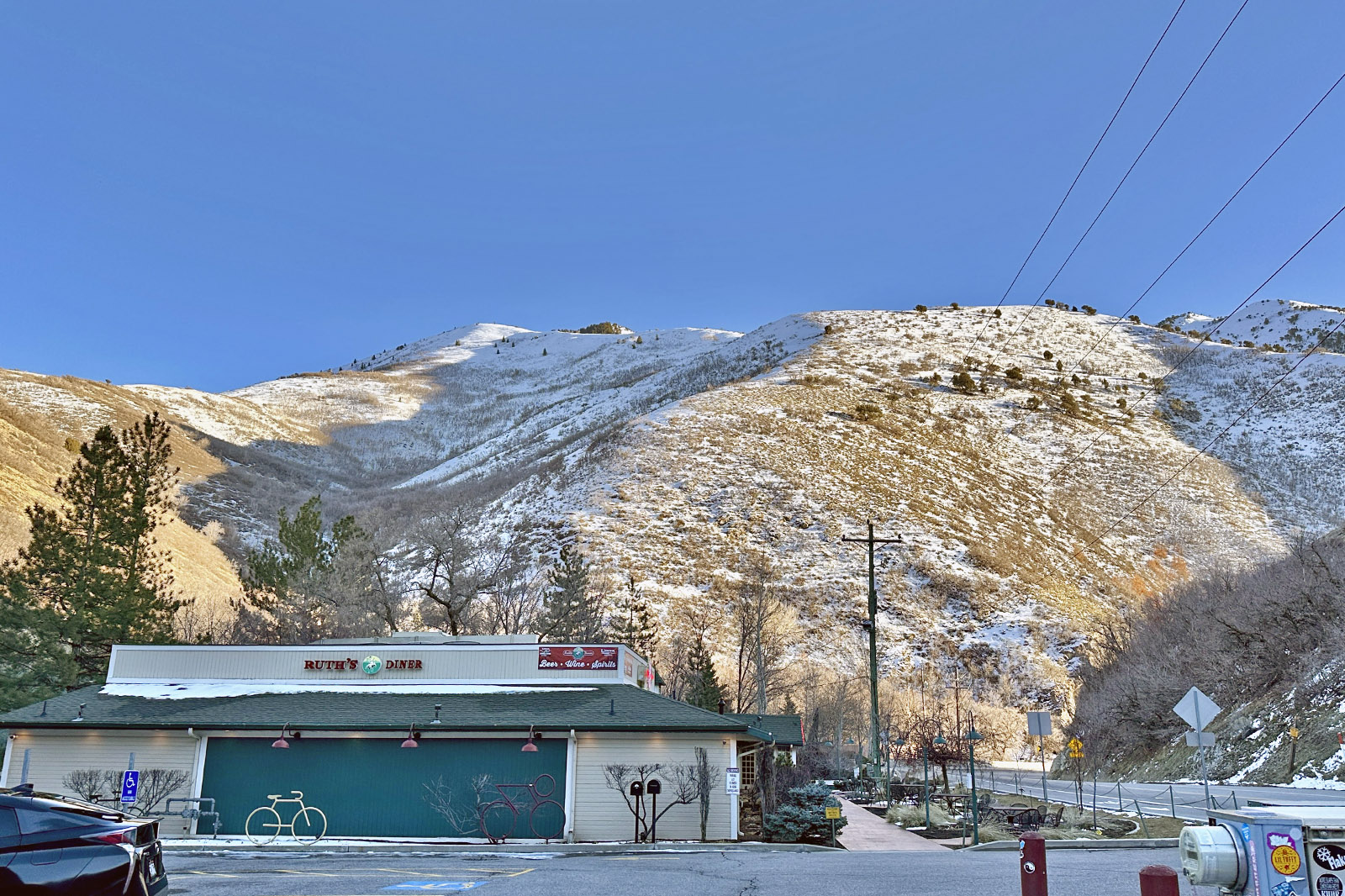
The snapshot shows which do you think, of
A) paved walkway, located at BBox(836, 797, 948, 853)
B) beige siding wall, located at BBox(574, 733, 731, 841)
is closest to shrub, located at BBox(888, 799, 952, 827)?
paved walkway, located at BBox(836, 797, 948, 853)

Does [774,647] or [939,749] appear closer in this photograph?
[939,749]

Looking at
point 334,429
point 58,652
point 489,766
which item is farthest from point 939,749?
point 334,429

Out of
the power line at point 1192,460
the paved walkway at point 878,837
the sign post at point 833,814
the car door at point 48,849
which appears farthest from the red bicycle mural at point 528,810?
the power line at point 1192,460

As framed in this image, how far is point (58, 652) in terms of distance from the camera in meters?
31.9

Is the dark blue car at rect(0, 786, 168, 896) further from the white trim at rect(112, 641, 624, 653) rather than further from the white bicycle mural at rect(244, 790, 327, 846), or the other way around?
the white trim at rect(112, 641, 624, 653)

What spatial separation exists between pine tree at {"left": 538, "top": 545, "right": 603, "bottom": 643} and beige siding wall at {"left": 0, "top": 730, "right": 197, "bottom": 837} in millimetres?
22729

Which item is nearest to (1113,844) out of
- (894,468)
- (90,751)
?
(90,751)

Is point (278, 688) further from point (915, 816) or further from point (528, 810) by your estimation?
point (915, 816)

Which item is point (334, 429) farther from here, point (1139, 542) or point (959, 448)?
point (1139, 542)

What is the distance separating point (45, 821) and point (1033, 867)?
821 cm

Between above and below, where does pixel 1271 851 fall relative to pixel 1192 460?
below

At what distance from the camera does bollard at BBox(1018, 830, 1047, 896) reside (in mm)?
8234

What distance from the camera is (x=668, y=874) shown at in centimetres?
1412

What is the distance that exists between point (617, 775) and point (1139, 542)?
213ft
